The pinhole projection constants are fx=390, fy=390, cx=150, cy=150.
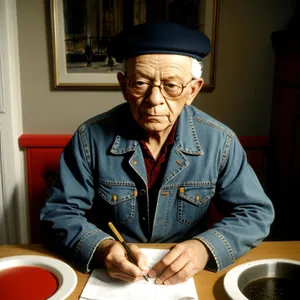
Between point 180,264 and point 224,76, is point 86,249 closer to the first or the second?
point 180,264

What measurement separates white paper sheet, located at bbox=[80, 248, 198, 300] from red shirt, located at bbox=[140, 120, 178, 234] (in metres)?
0.39

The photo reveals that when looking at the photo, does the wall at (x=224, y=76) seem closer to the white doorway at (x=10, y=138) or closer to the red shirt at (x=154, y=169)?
the white doorway at (x=10, y=138)

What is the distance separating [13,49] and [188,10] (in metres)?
0.91

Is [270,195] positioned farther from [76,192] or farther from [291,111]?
[76,192]

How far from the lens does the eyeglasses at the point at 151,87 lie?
3.75 ft

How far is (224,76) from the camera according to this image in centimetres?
210

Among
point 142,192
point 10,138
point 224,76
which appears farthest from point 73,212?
point 224,76

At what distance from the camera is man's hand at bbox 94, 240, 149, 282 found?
35.5 inches

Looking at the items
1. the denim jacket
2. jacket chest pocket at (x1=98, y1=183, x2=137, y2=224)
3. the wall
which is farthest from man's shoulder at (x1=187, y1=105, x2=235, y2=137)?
the wall

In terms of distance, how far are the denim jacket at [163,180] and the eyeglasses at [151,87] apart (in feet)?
0.59

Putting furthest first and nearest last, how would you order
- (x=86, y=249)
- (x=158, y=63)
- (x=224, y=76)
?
(x=224, y=76) < (x=158, y=63) < (x=86, y=249)

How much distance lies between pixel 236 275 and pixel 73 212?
0.50 m

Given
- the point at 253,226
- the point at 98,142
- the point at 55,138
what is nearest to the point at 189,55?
the point at 98,142

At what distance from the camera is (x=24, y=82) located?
2.05 m
